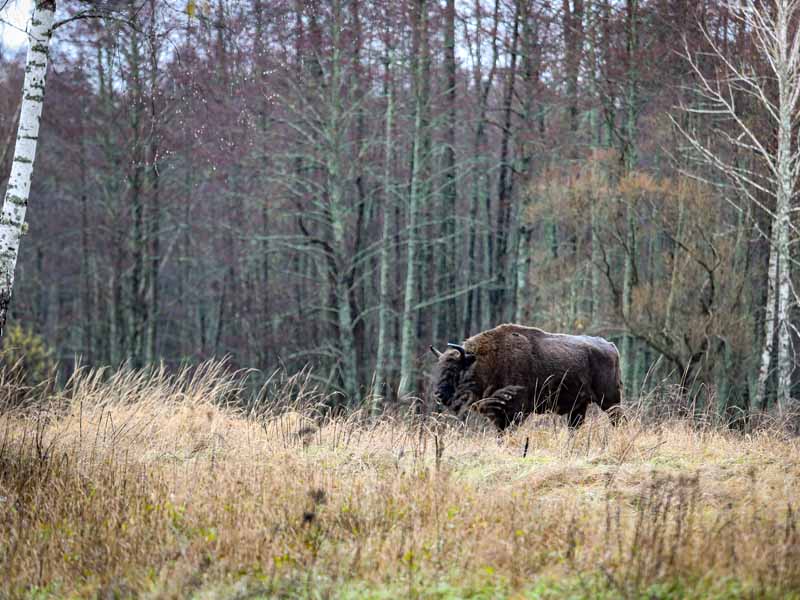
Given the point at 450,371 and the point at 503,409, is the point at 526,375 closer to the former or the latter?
the point at 503,409

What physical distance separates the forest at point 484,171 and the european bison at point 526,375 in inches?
159

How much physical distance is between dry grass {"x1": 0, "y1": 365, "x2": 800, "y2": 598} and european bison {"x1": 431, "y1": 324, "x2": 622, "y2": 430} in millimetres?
1803

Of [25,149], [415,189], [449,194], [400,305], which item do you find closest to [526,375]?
[25,149]

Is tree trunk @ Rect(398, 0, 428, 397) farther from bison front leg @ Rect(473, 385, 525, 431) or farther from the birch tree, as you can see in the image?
bison front leg @ Rect(473, 385, 525, 431)

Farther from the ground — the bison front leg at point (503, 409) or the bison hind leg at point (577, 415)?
the bison front leg at point (503, 409)

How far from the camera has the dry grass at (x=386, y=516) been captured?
4707 millimetres

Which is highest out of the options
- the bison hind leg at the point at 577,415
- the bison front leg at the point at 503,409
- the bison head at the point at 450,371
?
the bison head at the point at 450,371

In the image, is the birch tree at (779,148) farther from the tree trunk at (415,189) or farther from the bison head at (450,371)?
the tree trunk at (415,189)

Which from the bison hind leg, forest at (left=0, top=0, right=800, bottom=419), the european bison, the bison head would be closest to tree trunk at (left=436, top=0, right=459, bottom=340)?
forest at (left=0, top=0, right=800, bottom=419)

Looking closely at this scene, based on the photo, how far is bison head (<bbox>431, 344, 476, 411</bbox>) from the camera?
32.1 ft

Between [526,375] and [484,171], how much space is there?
42.7 feet

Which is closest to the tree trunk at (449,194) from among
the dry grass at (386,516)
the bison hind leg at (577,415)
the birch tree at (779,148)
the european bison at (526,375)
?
the birch tree at (779,148)

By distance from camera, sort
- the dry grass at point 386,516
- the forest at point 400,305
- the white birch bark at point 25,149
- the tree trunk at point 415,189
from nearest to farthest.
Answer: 1. the dry grass at point 386,516
2. the forest at point 400,305
3. the white birch bark at point 25,149
4. the tree trunk at point 415,189

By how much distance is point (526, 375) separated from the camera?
33.3 feet
